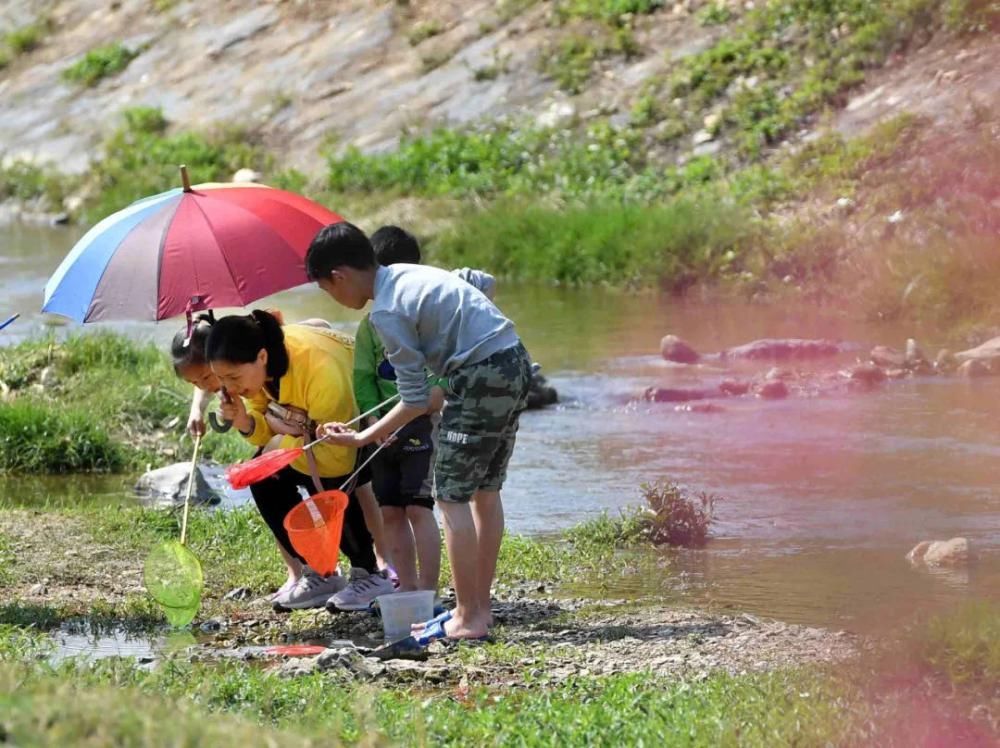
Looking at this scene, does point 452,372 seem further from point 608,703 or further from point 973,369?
point 973,369

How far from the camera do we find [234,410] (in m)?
6.85

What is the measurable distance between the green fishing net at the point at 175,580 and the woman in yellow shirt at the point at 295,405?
0.49m

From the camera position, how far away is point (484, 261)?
1805 cm

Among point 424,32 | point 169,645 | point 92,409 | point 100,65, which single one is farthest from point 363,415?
point 100,65

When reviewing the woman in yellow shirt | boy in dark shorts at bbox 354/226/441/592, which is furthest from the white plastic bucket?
the woman in yellow shirt

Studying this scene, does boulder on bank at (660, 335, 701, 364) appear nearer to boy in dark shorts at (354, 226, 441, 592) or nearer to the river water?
the river water

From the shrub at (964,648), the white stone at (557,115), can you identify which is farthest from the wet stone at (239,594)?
the white stone at (557,115)

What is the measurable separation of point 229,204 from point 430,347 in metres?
1.24

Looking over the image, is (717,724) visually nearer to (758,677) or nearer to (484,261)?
(758,677)

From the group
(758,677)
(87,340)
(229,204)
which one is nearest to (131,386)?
(87,340)

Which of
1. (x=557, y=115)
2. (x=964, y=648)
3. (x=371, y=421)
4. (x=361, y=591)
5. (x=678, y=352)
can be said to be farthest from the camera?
(x=557, y=115)

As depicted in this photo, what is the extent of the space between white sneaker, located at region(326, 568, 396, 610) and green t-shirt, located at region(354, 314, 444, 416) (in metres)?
0.72

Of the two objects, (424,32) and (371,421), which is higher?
(424,32)

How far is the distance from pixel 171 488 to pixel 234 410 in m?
2.63
